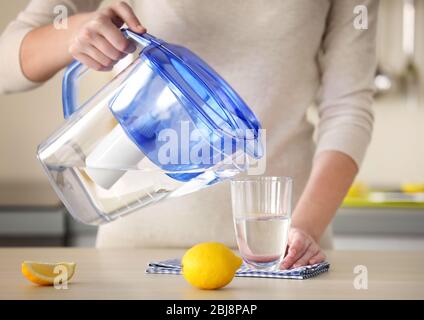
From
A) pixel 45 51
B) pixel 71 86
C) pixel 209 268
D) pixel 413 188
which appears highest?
pixel 413 188

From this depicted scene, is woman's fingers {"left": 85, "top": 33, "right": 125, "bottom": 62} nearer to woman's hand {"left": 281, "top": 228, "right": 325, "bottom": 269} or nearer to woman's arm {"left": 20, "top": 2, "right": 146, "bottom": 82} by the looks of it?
woman's arm {"left": 20, "top": 2, "right": 146, "bottom": 82}

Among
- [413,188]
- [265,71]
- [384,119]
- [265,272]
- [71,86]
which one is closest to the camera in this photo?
[265,272]

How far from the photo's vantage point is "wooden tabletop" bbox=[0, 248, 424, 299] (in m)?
0.83

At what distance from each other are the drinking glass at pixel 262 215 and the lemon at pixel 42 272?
0.21 metres

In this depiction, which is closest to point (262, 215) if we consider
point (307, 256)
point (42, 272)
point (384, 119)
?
point (307, 256)

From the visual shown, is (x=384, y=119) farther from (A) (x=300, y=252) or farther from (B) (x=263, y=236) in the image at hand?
(B) (x=263, y=236)

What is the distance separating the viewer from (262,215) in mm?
957

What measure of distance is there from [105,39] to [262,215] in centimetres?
30

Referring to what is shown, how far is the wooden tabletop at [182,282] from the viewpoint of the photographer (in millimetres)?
830

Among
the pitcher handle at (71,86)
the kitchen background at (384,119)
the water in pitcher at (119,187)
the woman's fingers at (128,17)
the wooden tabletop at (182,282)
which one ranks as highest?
the kitchen background at (384,119)

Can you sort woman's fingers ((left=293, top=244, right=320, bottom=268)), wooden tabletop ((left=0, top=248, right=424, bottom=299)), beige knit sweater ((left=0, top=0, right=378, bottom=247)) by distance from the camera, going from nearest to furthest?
wooden tabletop ((left=0, top=248, right=424, bottom=299)) < woman's fingers ((left=293, top=244, right=320, bottom=268)) < beige knit sweater ((left=0, top=0, right=378, bottom=247))

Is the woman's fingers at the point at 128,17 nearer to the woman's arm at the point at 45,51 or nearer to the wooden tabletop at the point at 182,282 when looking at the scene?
the woman's arm at the point at 45,51

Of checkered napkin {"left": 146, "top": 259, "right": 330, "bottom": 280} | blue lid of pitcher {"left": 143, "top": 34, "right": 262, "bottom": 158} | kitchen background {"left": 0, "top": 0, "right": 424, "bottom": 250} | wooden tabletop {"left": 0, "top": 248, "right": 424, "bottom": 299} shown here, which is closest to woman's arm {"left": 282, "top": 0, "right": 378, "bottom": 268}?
wooden tabletop {"left": 0, "top": 248, "right": 424, "bottom": 299}

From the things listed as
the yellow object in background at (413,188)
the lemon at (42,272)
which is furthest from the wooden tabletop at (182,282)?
the yellow object in background at (413,188)
